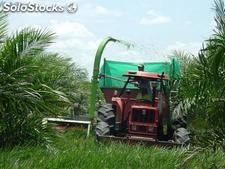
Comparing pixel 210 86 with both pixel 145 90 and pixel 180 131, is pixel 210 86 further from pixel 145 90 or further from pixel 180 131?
pixel 145 90

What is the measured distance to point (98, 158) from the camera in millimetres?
8484

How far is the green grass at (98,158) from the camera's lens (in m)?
7.01

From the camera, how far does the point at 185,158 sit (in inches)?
262

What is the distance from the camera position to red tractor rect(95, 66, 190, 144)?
1304 cm

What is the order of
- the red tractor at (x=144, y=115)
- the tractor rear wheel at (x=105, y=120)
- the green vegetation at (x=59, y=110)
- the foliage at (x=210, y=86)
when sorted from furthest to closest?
the red tractor at (x=144, y=115) → the tractor rear wheel at (x=105, y=120) → the green vegetation at (x=59, y=110) → the foliage at (x=210, y=86)

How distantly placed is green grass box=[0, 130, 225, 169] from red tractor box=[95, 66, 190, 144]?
10.2ft

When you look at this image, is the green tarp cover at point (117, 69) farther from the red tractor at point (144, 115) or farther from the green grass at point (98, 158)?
the green grass at point (98, 158)

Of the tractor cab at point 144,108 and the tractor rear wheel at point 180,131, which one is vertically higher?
the tractor cab at point 144,108

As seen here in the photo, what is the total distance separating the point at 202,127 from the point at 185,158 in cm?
171

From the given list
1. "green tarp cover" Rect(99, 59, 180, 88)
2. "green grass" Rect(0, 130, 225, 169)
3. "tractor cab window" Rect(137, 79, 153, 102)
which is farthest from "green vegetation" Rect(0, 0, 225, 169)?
"green tarp cover" Rect(99, 59, 180, 88)

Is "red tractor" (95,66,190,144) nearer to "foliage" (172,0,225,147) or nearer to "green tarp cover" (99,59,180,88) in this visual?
"green tarp cover" (99,59,180,88)

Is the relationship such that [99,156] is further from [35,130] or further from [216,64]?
[216,64]

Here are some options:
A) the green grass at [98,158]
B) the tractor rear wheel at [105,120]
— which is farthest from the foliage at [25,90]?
the tractor rear wheel at [105,120]

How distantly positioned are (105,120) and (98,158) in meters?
4.87
